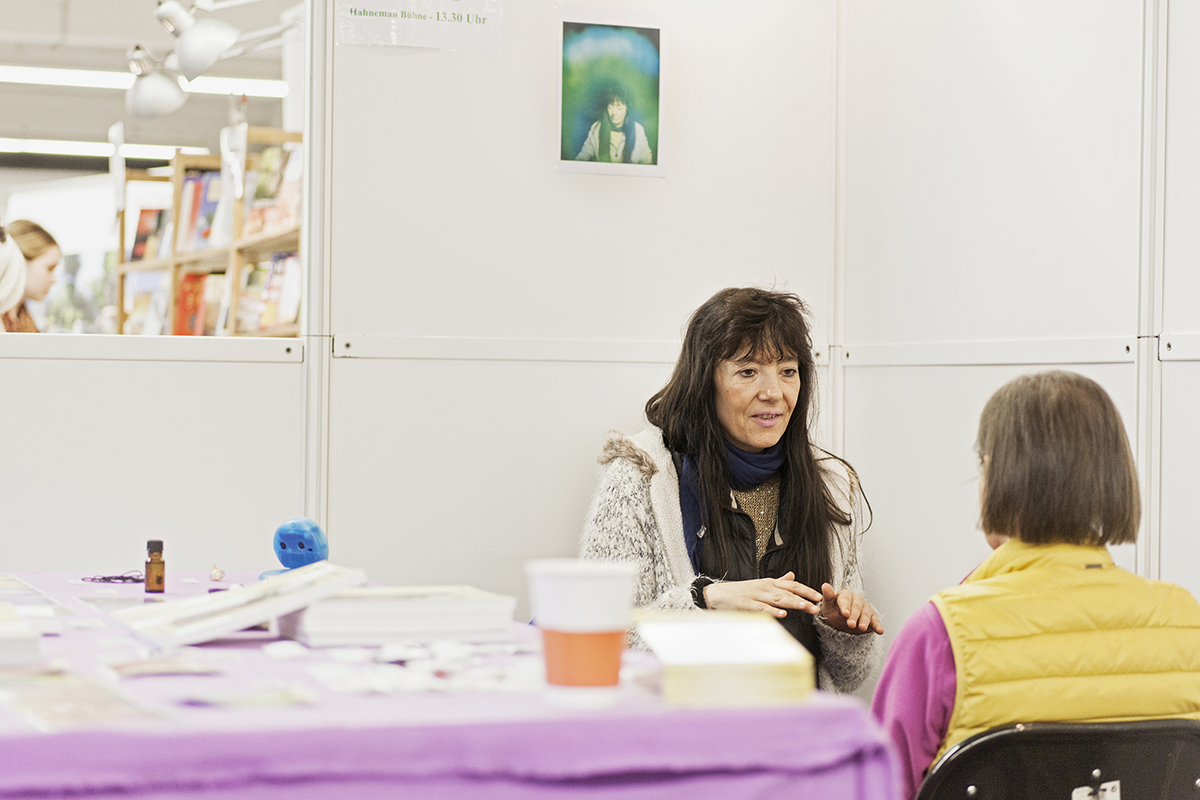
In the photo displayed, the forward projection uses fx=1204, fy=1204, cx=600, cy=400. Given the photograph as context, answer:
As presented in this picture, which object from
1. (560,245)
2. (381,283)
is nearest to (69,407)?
(381,283)

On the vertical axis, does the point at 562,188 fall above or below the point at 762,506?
above

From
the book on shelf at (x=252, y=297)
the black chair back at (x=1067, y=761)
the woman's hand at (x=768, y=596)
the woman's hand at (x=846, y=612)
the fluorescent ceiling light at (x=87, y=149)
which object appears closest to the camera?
the black chair back at (x=1067, y=761)

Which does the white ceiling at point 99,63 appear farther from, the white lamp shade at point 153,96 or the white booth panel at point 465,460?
the white booth panel at point 465,460

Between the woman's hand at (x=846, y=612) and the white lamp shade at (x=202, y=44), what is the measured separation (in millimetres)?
1612

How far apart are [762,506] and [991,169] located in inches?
30.7

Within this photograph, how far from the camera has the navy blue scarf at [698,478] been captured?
7.52ft

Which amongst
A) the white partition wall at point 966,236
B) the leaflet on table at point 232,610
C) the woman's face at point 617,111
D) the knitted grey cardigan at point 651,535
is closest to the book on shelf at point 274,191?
the woman's face at point 617,111

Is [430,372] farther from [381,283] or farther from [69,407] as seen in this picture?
[69,407]

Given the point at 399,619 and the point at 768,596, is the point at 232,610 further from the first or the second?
the point at 768,596

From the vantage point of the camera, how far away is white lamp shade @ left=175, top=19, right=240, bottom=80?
246cm

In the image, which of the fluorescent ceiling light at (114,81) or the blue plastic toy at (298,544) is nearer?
the blue plastic toy at (298,544)

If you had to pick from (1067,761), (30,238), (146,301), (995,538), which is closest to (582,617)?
(1067,761)

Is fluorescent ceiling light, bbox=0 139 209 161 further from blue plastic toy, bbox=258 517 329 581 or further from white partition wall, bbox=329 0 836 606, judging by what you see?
blue plastic toy, bbox=258 517 329 581

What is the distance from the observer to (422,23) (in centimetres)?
246
